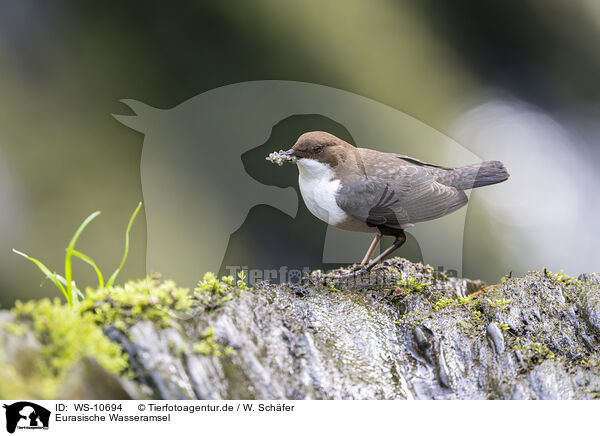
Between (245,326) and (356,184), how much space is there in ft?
2.45

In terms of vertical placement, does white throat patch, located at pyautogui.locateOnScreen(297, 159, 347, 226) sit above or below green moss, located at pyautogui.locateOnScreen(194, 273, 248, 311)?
above

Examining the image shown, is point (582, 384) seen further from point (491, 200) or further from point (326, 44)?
point (326, 44)

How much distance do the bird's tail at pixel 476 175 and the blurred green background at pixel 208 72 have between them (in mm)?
771

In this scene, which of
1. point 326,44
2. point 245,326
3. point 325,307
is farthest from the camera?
point 326,44

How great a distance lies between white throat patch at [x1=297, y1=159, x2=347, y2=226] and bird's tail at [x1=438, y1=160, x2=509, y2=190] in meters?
0.48

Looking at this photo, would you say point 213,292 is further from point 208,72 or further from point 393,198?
point 208,72

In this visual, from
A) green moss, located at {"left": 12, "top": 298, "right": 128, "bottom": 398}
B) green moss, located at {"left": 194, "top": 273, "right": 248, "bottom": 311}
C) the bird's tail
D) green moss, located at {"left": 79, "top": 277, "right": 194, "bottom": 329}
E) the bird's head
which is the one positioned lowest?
green moss, located at {"left": 12, "top": 298, "right": 128, "bottom": 398}

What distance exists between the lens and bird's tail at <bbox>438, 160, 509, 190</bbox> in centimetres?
184

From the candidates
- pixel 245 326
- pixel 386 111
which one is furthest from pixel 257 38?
pixel 245 326

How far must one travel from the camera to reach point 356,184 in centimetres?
177

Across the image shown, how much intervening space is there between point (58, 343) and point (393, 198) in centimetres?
126

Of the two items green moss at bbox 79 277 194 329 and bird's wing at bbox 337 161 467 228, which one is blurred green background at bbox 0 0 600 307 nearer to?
bird's wing at bbox 337 161 467 228

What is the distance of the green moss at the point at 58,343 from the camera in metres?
0.99
